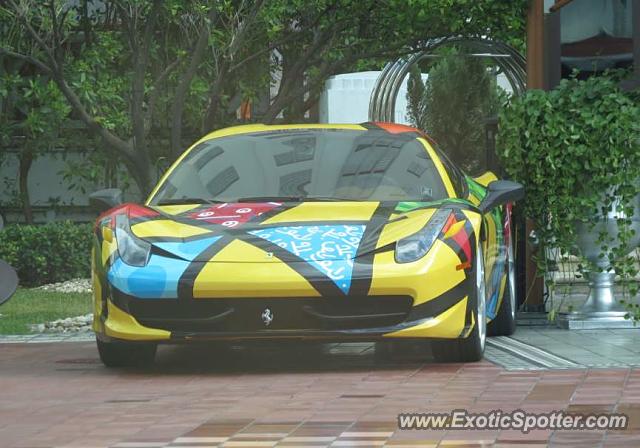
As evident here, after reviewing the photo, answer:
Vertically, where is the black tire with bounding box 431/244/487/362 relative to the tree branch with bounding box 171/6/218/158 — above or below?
below

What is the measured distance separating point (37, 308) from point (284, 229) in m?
6.59

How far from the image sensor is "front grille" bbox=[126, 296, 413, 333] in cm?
841

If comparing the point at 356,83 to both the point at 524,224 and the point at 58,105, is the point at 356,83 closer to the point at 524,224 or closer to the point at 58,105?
the point at 58,105

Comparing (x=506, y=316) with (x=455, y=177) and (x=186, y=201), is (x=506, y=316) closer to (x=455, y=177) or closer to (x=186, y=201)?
(x=455, y=177)

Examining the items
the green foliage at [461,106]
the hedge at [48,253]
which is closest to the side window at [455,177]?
the green foliage at [461,106]

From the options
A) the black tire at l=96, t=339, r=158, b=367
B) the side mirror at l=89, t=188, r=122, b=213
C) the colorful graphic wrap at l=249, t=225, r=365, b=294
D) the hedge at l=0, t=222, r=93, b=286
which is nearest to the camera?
the colorful graphic wrap at l=249, t=225, r=365, b=294

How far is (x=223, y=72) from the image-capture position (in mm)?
15648

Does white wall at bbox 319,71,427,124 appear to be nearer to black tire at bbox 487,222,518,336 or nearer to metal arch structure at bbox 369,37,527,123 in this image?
metal arch structure at bbox 369,37,527,123

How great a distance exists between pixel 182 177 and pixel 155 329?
58.7 inches

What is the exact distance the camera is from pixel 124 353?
9.09 m

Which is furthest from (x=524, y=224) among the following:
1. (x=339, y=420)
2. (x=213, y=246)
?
(x=339, y=420)

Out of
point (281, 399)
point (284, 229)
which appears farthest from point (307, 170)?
point (281, 399)

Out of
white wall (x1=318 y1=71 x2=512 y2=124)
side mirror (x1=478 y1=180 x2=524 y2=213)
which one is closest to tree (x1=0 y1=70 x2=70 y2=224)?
white wall (x1=318 y1=71 x2=512 y2=124)

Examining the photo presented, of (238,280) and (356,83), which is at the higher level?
(356,83)
